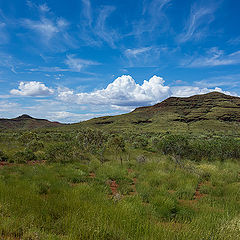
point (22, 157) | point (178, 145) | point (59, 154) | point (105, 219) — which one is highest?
point (105, 219)

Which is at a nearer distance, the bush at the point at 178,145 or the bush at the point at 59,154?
the bush at the point at 59,154

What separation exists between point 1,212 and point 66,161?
13.7m

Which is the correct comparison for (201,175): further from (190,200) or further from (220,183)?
(190,200)

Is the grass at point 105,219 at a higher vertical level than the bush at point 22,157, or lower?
higher

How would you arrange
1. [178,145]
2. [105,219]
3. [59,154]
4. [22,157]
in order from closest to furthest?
1. [105,219]
2. [59,154]
3. [22,157]
4. [178,145]

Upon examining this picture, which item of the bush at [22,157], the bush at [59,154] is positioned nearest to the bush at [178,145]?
the bush at [59,154]

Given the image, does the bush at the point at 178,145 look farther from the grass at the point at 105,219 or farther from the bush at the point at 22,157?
the grass at the point at 105,219

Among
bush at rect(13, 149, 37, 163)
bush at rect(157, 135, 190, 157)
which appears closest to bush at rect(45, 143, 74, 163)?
bush at rect(13, 149, 37, 163)

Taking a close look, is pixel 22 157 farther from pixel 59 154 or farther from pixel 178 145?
pixel 178 145

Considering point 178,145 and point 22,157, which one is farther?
point 178,145

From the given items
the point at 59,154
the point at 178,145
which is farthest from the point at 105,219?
the point at 178,145

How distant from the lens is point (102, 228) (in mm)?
3479

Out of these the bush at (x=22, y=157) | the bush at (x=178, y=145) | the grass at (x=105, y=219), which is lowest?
the bush at (x=178, y=145)

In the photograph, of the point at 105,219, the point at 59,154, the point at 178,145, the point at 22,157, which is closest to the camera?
the point at 105,219
